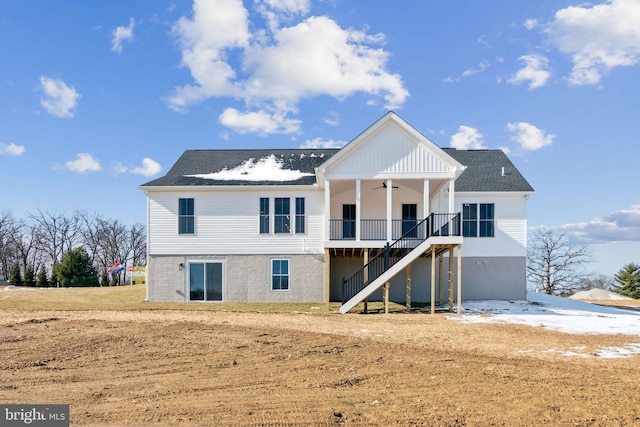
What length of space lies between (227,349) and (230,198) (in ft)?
36.9

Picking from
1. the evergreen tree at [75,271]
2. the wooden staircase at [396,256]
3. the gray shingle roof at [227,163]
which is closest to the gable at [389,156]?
the wooden staircase at [396,256]

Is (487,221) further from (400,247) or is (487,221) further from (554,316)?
(400,247)

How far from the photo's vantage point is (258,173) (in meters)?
21.0

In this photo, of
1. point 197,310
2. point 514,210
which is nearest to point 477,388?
point 197,310

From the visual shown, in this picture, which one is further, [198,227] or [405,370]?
[198,227]

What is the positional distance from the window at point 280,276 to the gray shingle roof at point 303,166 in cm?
378

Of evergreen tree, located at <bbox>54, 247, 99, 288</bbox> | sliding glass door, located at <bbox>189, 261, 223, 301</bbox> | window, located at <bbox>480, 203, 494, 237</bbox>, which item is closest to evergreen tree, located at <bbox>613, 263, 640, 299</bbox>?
window, located at <bbox>480, 203, 494, 237</bbox>

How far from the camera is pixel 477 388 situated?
6.75m

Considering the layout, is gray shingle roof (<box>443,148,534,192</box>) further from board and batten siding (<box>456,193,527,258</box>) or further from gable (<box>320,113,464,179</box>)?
gable (<box>320,113,464,179</box>)

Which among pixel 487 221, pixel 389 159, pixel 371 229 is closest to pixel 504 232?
pixel 487 221

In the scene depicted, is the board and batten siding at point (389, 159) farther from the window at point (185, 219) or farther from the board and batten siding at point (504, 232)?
the window at point (185, 219)

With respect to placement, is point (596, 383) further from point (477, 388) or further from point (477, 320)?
point (477, 320)

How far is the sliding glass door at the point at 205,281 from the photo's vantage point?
65.4 feet

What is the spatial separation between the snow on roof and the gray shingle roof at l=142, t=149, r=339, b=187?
0.28m
